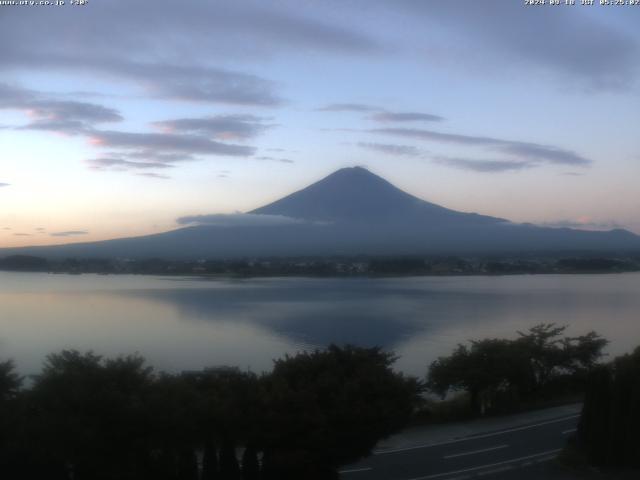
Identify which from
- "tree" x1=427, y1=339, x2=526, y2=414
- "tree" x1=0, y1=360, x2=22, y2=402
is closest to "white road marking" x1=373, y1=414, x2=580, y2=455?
"tree" x1=427, y1=339, x2=526, y2=414

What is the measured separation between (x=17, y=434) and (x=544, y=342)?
30.2 feet

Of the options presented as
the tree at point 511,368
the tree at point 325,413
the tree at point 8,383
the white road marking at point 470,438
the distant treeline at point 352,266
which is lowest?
the white road marking at point 470,438

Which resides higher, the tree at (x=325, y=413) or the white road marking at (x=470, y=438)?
the tree at (x=325, y=413)

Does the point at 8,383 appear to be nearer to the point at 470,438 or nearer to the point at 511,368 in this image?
the point at 470,438

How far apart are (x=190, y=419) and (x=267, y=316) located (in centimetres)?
1499

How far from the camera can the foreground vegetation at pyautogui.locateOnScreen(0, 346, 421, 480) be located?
16.6ft

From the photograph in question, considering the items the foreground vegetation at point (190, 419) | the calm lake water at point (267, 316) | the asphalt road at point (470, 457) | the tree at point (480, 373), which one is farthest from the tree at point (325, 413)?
the calm lake water at point (267, 316)

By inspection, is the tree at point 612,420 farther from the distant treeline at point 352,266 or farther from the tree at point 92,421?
the distant treeline at point 352,266

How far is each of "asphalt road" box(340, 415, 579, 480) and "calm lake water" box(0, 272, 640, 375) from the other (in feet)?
15.9

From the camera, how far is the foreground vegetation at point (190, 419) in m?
5.07

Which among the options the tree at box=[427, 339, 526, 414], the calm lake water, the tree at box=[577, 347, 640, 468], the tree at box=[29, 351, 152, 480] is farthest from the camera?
the calm lake water

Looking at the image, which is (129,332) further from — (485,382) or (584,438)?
(584,438)

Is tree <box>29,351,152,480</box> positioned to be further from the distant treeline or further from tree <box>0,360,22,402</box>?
the distant treeline

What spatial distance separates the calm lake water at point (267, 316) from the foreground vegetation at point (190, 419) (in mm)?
5774
